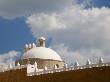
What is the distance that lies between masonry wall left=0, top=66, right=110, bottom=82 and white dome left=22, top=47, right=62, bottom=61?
14.5ft

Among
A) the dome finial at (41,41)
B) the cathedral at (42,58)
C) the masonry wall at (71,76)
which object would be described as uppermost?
the dome finial at (41,41)

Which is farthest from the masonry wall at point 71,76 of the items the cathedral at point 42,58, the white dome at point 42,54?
the white dome at point 42,54

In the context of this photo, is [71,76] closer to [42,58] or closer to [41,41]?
[42,58]

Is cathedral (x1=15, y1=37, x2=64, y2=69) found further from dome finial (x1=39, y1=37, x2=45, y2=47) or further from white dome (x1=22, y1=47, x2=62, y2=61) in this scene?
dome finial (x1=39, y1=37, x2=45, y2=47)

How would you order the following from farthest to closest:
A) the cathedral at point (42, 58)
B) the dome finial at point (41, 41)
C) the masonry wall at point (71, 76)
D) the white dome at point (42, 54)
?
the dome finial at point (41, 41)
the white dome at point (42, 54)
the cathedral at point (42, 58)
the masonry wall at point (71, 76)

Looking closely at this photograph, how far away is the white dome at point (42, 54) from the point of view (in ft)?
143

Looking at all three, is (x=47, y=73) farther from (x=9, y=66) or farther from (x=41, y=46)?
(x=41, y=46)

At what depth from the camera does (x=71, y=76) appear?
33844mm

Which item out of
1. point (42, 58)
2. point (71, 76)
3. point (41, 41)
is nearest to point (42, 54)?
point (42, 58)

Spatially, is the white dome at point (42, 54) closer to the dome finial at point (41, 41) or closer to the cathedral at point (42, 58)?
the cathedral at point (42, 58)

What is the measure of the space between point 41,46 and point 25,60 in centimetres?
303

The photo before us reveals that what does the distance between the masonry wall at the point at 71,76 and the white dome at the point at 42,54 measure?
4.41 m

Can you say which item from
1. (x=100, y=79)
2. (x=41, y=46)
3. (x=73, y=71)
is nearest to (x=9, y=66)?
(x=41, y=46)

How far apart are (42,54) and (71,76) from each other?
33.9 feet
